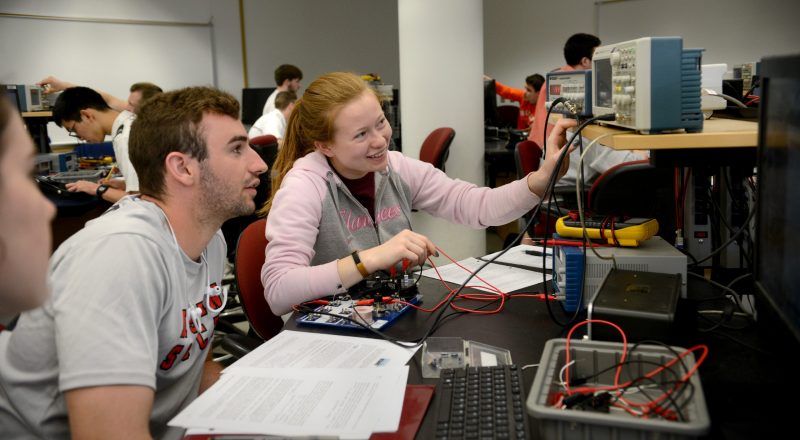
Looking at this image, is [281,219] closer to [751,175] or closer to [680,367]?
[680,367]

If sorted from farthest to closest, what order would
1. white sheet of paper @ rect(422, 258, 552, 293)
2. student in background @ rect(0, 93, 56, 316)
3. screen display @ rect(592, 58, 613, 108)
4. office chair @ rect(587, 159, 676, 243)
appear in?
office chair @ rect(587, 159, 676, 243) → white sheet of paper @ rect(422, 258, 552, 293) → screen display @ rect(592, 58, 613, 108) → student in background @ rect(0, 93, 56, 316)

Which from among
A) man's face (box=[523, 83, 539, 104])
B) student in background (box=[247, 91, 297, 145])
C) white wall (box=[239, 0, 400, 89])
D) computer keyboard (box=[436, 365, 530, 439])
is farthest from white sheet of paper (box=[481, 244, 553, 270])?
white wall (box=[239, 0, 400, 89])

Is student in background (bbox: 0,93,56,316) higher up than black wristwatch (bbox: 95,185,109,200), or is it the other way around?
student in background (bbox: 0,93,56,316)

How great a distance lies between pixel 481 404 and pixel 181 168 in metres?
0.74

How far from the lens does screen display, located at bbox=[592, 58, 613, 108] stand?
1410 millimetres

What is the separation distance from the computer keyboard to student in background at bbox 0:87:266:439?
1.52 feet

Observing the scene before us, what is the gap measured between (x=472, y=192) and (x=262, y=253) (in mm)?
698

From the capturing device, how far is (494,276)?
1715 millimetres

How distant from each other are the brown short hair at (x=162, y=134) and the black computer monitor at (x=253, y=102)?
543cm

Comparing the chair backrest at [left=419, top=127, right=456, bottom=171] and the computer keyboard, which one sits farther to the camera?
the chair backrest at [left=419, top=127, right=456, bottom=171]

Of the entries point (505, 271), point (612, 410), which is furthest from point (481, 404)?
point (505, 271)

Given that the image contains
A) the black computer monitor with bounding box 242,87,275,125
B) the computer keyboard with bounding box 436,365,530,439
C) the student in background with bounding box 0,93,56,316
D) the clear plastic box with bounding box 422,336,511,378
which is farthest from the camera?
the black computer monitor with bounding box 242,87,275,125

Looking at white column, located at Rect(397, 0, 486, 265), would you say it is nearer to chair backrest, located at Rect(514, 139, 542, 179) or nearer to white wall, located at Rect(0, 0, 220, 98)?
chair backrest, located at Rect(514, 139, 542, 179)

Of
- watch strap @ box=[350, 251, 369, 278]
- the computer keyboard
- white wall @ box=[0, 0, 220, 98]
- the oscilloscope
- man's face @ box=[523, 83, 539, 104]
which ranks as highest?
white wall @ box=[0, 0, 220, 98]
